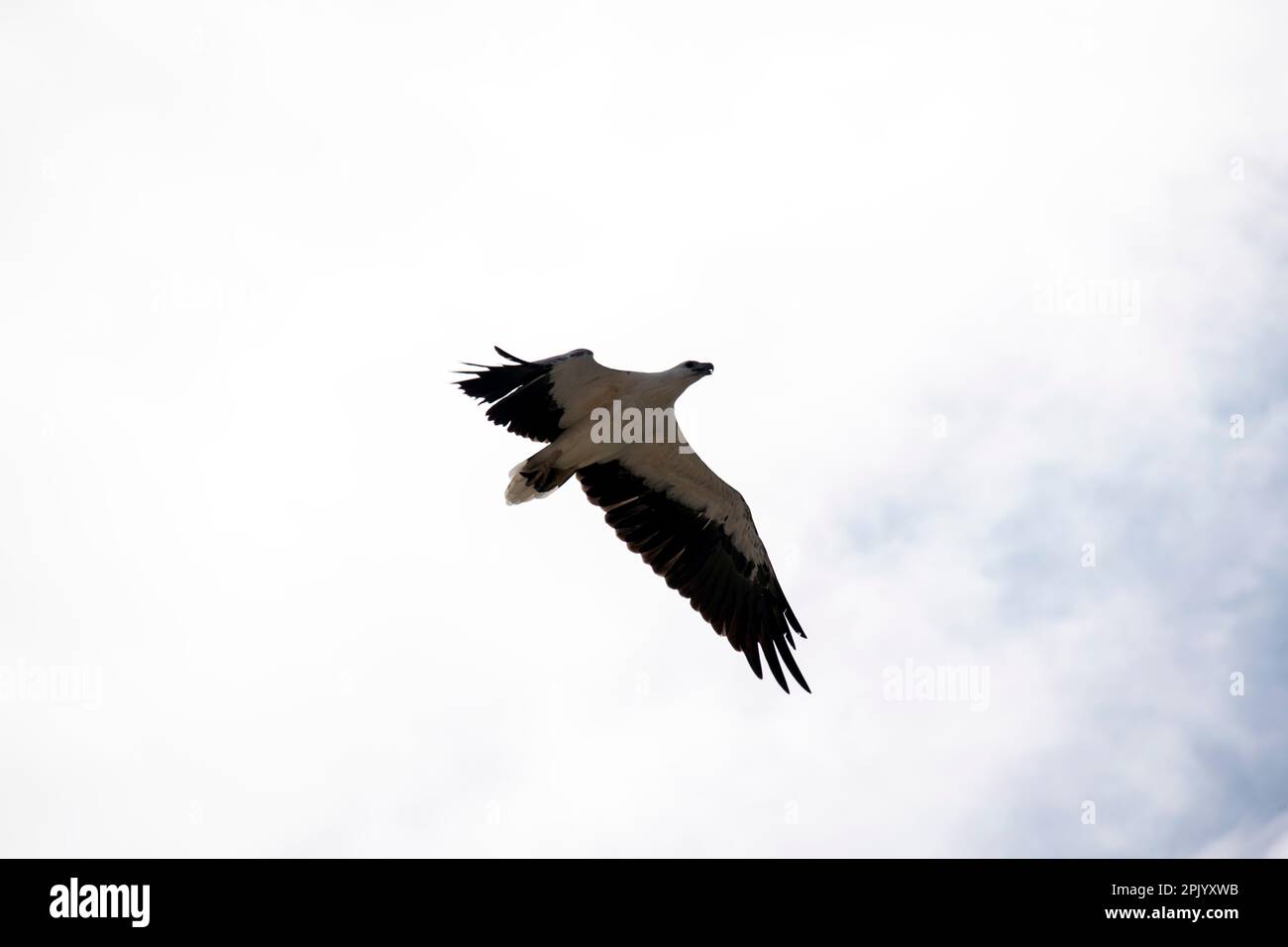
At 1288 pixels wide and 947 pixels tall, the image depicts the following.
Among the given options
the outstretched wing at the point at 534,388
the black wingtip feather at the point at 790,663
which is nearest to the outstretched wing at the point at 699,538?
the black wingtip feather at the point at 790,663

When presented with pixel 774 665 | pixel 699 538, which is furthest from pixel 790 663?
pixel 699 538

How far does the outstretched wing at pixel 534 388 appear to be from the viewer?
1431 cm

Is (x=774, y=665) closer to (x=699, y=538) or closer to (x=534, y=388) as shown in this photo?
(x=699, y=538)

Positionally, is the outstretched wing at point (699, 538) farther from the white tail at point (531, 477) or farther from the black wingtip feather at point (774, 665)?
the white tail at point (531, 477)

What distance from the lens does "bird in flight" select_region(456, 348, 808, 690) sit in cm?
1502

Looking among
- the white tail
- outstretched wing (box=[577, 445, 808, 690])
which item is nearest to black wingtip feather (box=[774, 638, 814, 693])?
outstretched wing (box=[577, 445, 808, 690])

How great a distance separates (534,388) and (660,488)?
2.30m

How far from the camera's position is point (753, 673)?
15.7 m

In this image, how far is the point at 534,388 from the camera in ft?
48.2
